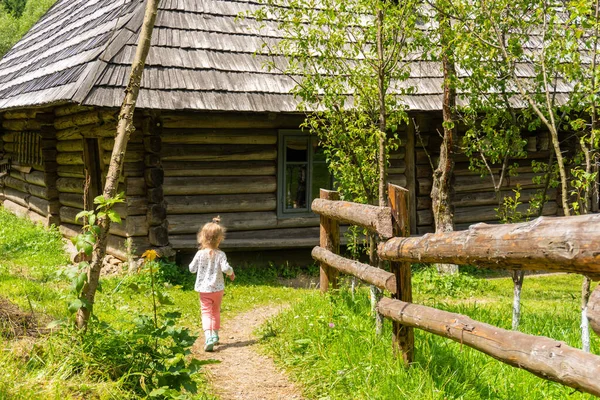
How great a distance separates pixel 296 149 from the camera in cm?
973

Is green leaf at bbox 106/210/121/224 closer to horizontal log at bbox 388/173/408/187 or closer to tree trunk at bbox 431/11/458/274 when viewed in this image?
tree trunk at bbox 431/11/458/274

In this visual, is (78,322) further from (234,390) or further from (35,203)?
(35,203)

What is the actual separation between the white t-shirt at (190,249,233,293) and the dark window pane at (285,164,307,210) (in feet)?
13.5

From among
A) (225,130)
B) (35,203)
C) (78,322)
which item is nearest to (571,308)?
(225,130)

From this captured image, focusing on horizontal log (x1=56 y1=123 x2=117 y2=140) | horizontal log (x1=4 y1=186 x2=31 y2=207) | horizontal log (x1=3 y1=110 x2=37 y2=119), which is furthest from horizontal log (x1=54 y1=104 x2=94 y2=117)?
horizontal log (x1=4 y1=186 x2=31 y2=207)

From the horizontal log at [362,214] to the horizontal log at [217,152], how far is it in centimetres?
356

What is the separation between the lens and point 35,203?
12.9 m

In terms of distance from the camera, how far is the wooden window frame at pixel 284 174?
9.51 meters

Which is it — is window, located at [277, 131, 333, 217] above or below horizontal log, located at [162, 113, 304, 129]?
below

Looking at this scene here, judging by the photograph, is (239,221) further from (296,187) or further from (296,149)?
(296,149)

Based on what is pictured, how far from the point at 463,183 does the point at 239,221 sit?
14.0 ft

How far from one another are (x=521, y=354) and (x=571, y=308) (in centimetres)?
517

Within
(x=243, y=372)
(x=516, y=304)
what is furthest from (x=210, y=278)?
(x=516, y=304)

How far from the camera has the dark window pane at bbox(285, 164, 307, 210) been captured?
9766 mm
